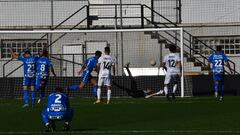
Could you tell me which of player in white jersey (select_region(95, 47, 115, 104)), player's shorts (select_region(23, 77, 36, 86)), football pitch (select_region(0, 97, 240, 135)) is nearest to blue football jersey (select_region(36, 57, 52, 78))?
player's shorts (select_region(23, 77, 36, 86))

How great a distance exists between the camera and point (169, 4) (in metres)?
45.8

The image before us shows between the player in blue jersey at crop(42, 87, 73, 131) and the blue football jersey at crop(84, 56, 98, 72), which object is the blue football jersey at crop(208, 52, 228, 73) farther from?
the player in blue jersey at crop(42, 87, 73, 131)

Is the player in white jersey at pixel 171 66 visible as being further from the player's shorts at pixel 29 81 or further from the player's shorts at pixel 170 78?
the player's shorts at pixel 29 81

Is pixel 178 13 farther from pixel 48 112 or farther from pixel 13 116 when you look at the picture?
pixel 48 112

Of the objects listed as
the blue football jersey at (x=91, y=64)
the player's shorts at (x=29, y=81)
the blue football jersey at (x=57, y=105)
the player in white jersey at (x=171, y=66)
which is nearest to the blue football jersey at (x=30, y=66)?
the player's shorts at (x=29, y=81)

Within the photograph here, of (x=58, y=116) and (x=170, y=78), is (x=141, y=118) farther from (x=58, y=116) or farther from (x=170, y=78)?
(x=170, y=78)

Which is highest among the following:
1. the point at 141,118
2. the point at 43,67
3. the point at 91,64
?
the point at 91,64

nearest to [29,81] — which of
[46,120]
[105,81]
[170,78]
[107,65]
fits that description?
[105,81]

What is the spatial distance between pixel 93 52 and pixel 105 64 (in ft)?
25.9

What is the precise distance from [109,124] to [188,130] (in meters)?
3.11

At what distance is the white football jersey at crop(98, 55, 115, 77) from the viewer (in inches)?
1289

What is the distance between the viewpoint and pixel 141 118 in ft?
88.0

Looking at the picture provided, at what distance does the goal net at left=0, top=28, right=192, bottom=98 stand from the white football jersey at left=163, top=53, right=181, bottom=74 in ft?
10.0

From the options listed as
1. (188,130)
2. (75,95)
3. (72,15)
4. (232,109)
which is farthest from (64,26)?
(188,130)
